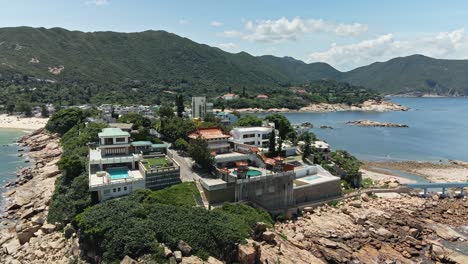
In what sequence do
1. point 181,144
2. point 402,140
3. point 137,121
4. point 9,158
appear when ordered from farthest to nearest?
point 402,140, point 9,158, point 137,121, point 181,144

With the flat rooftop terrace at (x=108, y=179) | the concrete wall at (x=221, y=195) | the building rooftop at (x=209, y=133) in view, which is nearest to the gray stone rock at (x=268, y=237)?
the concrete wall at (x=221, y=195)

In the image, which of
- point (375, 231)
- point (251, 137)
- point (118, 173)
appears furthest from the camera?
point (251, 137)

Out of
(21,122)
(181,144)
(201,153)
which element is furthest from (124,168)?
(21,122)

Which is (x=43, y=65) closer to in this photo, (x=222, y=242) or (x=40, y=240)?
(x=40, y=240)

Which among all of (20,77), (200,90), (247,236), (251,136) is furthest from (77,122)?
(200,90)

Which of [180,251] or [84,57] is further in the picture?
[84,57]

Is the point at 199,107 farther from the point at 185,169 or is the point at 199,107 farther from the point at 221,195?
the point at 221,195
